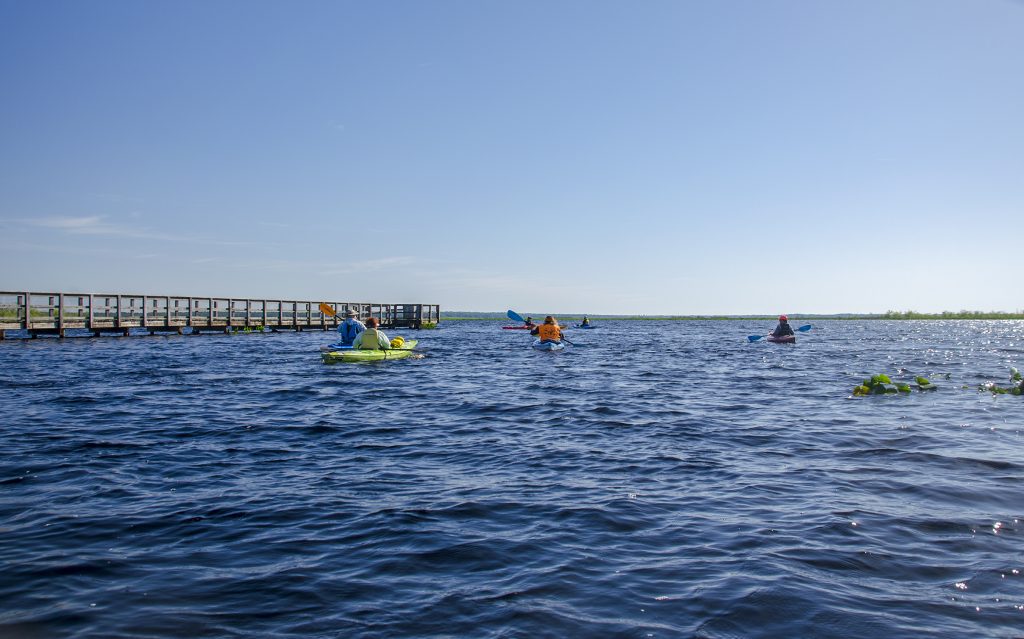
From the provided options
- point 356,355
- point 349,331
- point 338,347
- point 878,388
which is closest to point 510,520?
point 878,388

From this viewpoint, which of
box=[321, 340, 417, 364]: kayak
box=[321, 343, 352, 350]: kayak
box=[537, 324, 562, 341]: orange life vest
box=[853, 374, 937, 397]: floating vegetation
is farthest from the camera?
box=[537, 324, 562, 341]: orange life vest

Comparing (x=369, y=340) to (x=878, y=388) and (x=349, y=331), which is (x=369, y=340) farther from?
(x=878, y=388)

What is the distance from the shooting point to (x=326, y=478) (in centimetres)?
811

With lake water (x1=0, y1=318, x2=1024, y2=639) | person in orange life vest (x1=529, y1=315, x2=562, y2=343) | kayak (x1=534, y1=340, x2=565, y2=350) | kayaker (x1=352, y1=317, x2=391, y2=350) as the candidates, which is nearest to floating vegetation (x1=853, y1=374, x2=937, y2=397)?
lake water (x1=0, y1=318, x2=1024, y2=639)

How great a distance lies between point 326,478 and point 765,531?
506cm

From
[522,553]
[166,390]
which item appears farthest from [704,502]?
[166,390]

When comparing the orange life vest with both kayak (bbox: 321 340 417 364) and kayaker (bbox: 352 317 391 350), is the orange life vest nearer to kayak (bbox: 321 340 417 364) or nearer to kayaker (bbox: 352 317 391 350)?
kayak (bbox: 321 340 417 364)

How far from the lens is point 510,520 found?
645cm

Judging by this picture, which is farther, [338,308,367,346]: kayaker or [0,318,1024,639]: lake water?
[338,308,367,346]: kayaker

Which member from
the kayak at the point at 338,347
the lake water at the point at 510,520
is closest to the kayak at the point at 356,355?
the kayak at the point at 338,347

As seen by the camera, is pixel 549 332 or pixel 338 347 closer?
pixel 338 347

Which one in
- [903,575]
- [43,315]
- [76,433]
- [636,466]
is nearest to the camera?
[903,575]

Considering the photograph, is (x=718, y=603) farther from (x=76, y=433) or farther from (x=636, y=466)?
(x=76, y=433)

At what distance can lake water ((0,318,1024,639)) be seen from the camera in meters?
4.41
